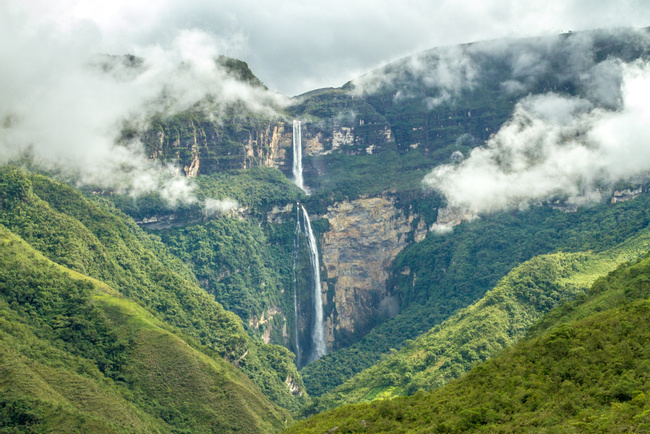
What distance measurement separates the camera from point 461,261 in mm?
106000

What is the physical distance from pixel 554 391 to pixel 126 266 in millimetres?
57219

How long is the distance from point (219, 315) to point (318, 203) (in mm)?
35633

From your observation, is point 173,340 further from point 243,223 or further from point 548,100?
point 548,100

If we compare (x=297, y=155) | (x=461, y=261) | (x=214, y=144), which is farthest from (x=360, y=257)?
(x=214, y=144)

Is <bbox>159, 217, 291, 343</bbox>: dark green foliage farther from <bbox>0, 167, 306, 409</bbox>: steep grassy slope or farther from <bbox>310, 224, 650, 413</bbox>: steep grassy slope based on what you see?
<bbox>310, 224, 650, 413</bbox>: steep grassy slope

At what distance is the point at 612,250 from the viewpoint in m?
78.7

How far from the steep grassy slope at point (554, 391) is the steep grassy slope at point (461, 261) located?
4820cm

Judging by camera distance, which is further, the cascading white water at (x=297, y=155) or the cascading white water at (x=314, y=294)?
the cascading white water at (x=297, y=155)

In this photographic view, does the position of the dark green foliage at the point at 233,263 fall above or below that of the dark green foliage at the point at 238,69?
below

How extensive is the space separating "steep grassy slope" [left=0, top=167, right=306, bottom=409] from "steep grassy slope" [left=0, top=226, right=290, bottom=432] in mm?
5709

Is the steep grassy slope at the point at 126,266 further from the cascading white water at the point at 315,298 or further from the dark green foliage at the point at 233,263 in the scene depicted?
the cascading white water at the point at 315,298

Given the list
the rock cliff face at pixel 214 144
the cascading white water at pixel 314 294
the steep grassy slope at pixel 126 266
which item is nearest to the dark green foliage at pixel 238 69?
the rock cliff face at pixel 214 144

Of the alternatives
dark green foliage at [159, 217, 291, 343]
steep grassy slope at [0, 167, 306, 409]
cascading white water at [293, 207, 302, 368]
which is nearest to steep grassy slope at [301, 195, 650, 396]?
cascading white water at [293, 207, 302, 368]

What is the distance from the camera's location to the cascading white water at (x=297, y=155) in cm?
12544
